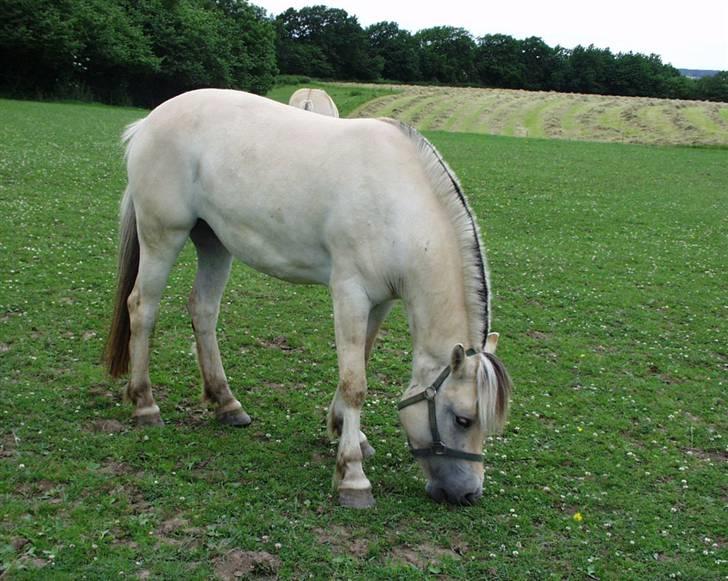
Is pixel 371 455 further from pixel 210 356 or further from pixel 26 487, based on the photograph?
pixel 26 487

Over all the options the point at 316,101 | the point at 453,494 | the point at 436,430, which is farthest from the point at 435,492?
the point at 316,101

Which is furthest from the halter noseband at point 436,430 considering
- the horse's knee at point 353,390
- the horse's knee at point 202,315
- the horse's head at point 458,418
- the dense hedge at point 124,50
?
the dense hedge at point 124,50

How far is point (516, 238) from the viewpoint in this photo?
13.4 meters

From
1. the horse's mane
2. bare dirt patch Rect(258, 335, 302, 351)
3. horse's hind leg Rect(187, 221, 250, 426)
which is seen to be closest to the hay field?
bare dirt patch Rect(258, 335, 302, 351)

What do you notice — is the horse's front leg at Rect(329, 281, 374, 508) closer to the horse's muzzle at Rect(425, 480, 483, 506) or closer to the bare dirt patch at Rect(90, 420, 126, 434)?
the horse's muzzle at Rect(425, 480, 483, 506)

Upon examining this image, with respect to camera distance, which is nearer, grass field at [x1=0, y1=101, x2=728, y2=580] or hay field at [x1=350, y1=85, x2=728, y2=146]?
grass field at [x1=0, y1=101, x2=728, y2=580]

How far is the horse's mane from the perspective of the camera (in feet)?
14.3

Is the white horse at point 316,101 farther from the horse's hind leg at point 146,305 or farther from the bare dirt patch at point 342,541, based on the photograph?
the bare dirt patch at point 342,541

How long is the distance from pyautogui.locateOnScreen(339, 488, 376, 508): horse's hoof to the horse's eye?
770 mm

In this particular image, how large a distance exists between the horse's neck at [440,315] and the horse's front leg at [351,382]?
0.39 metres

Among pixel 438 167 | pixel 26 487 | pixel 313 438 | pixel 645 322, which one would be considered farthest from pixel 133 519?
→ pixel 645 322

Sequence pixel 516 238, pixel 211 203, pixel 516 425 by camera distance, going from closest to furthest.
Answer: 1. pixel 211 203
2. pixel 516 425
3. pixel 516 238

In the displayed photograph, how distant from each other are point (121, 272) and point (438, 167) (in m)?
2.81

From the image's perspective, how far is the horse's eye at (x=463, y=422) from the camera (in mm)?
4289
